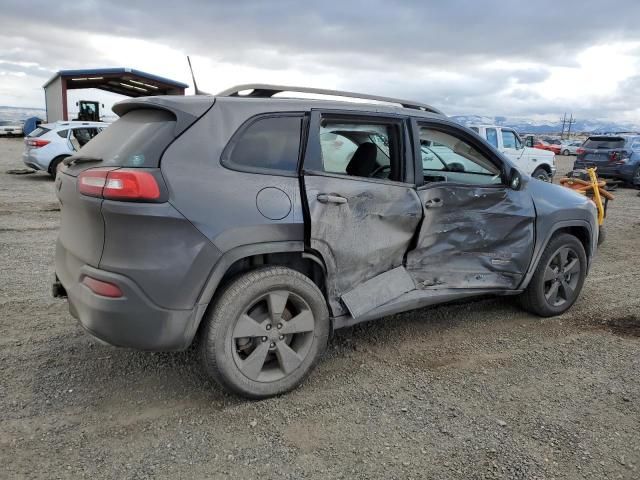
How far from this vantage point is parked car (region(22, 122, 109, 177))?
43.9 ft

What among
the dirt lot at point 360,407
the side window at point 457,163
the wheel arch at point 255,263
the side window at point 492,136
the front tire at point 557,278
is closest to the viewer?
the dirt lot at point 360,407

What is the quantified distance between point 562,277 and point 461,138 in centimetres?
165

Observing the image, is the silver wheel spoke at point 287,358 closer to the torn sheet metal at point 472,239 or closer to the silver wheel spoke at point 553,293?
the torn sheet metal at point 472,239

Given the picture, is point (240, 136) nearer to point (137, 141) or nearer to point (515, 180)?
point (137, 141)

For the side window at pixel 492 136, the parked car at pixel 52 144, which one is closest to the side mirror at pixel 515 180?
the side window at pixel 492 136

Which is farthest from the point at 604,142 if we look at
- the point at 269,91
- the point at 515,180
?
the point at 269,91

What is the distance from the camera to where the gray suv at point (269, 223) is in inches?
110

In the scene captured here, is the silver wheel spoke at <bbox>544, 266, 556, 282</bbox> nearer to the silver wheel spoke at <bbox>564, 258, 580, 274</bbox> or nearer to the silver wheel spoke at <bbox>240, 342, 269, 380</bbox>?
the silver wheel spoke at <bbox>564, 258, 580, 274</bbox>

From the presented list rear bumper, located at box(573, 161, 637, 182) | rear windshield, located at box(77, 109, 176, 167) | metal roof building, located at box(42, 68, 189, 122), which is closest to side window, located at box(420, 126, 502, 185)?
rear windshield, located at box(77, 109, 176, 167)

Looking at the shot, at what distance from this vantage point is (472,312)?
484cm

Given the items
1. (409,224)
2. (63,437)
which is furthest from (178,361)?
(409,224)

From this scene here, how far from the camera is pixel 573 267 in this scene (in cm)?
480

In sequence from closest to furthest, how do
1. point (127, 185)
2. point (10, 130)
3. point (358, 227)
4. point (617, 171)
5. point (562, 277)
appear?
point (127, 185)
point (358, 227)
point (562, 277)
point (617, 171)
point (10, 130)

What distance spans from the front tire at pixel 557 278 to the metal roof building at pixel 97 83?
83.6 feet
